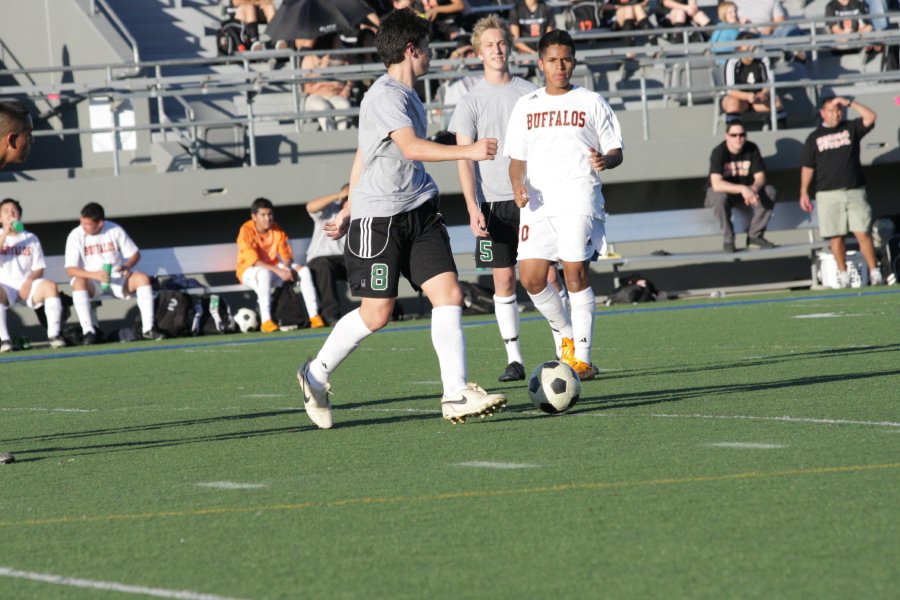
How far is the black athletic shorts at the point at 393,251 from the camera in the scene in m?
6.73

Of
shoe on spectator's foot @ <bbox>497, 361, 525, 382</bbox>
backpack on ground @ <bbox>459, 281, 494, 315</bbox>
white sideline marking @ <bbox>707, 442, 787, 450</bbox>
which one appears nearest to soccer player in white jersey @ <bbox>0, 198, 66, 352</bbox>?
backpack on ground @ <bbox>459, 281, 494, 315</bbox>

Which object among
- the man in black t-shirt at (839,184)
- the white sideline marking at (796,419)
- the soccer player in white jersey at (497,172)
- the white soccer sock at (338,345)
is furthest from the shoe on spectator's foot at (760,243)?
the white soccer sock at (338,345)

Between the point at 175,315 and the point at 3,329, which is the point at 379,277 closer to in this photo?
the point at 175,315

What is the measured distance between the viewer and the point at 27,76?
850 inches

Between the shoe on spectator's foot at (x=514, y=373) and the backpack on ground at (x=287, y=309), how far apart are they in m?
8.41

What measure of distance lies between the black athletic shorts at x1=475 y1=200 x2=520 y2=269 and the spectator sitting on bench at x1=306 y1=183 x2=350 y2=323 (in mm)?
7797

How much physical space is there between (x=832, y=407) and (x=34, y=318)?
565 inches

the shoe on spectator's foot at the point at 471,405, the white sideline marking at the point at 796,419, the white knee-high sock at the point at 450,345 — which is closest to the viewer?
the white sideline marking at the point at 796,419

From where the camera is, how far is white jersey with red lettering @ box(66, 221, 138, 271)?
55.9ft

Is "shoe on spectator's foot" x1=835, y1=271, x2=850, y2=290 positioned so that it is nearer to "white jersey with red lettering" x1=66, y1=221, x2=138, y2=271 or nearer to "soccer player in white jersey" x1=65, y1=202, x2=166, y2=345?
"soccer player in white jersey" x1=65, y1=202, x2=166, y2=345

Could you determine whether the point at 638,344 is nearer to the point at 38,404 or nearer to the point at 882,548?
the point at 38,404

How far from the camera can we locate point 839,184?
18016 millimetres

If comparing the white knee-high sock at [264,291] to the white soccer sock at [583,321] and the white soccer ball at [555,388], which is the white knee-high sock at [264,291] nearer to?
the white soccer sock at [583,321]

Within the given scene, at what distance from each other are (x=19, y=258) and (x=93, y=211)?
43.4 inches
